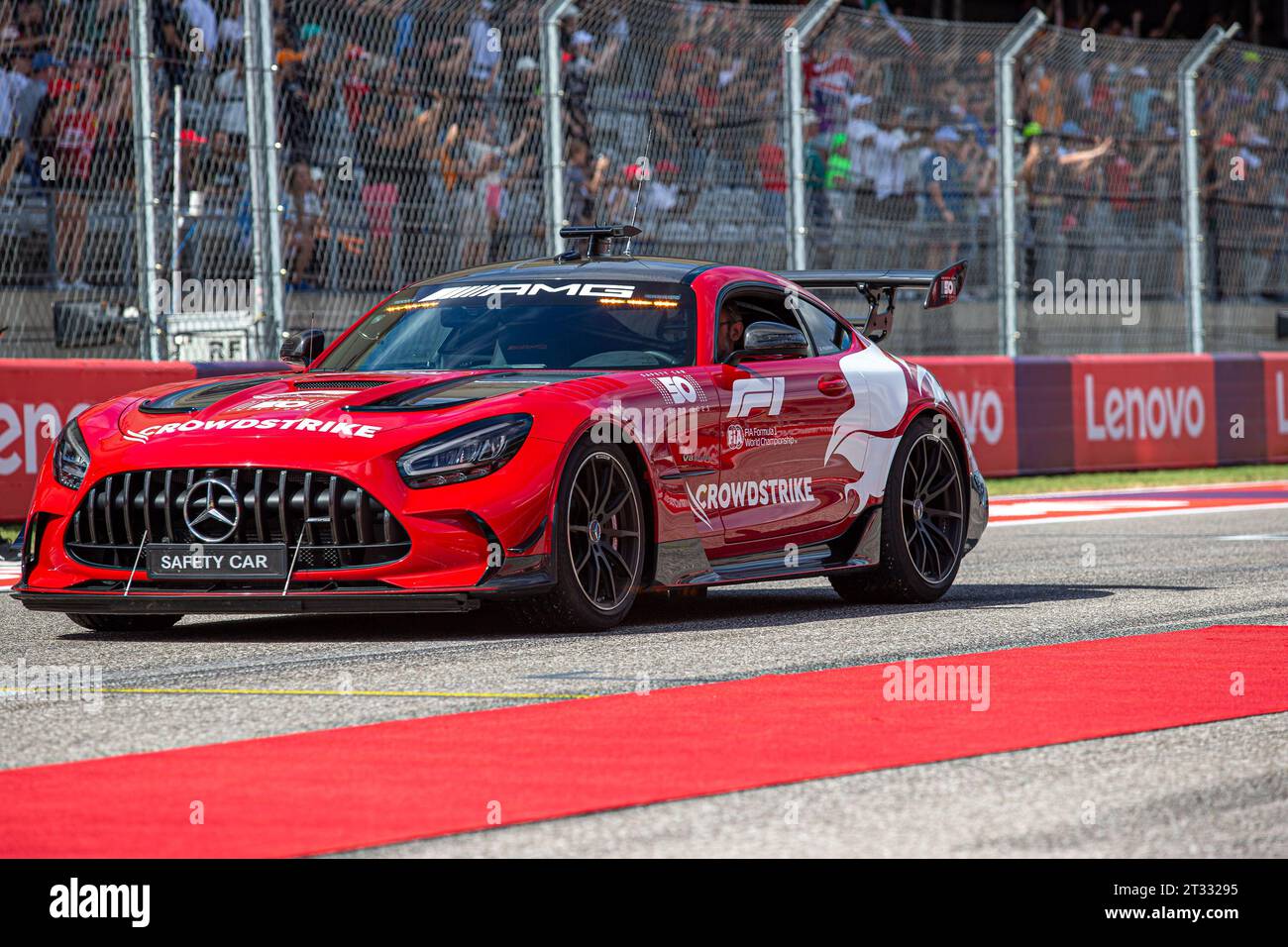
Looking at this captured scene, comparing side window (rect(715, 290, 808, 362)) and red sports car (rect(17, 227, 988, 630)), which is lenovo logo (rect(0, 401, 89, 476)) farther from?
side window (rect(715, 290, 808, 362))

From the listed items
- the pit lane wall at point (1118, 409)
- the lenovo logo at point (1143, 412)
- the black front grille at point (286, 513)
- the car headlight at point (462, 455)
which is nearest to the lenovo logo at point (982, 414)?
the pit lane wall at point (1118, 409)

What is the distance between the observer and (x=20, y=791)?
460cm

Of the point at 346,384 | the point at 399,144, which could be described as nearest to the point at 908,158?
the point at 399,144

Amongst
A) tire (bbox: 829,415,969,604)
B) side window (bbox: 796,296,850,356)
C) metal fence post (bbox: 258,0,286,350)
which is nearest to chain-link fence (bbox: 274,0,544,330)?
metal fence post (bbox: 258,0,286,350)

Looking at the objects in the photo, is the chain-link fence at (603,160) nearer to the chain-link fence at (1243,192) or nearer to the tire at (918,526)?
the chain-link fence at (1243,192)

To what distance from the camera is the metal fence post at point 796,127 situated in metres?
Result: 16.3

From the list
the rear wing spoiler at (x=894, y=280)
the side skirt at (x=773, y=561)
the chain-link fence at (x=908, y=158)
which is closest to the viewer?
the side skirt at (x=773, y=561)

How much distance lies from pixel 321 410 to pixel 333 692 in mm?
1587

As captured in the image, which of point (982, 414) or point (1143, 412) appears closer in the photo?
point (982, 414)

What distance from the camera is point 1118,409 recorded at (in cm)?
1852

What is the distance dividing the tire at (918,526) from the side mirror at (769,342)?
88 cm

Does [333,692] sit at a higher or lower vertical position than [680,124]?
lower

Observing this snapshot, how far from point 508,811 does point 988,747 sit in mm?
1344

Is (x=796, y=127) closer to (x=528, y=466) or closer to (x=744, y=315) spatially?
(x=744, y=315)
